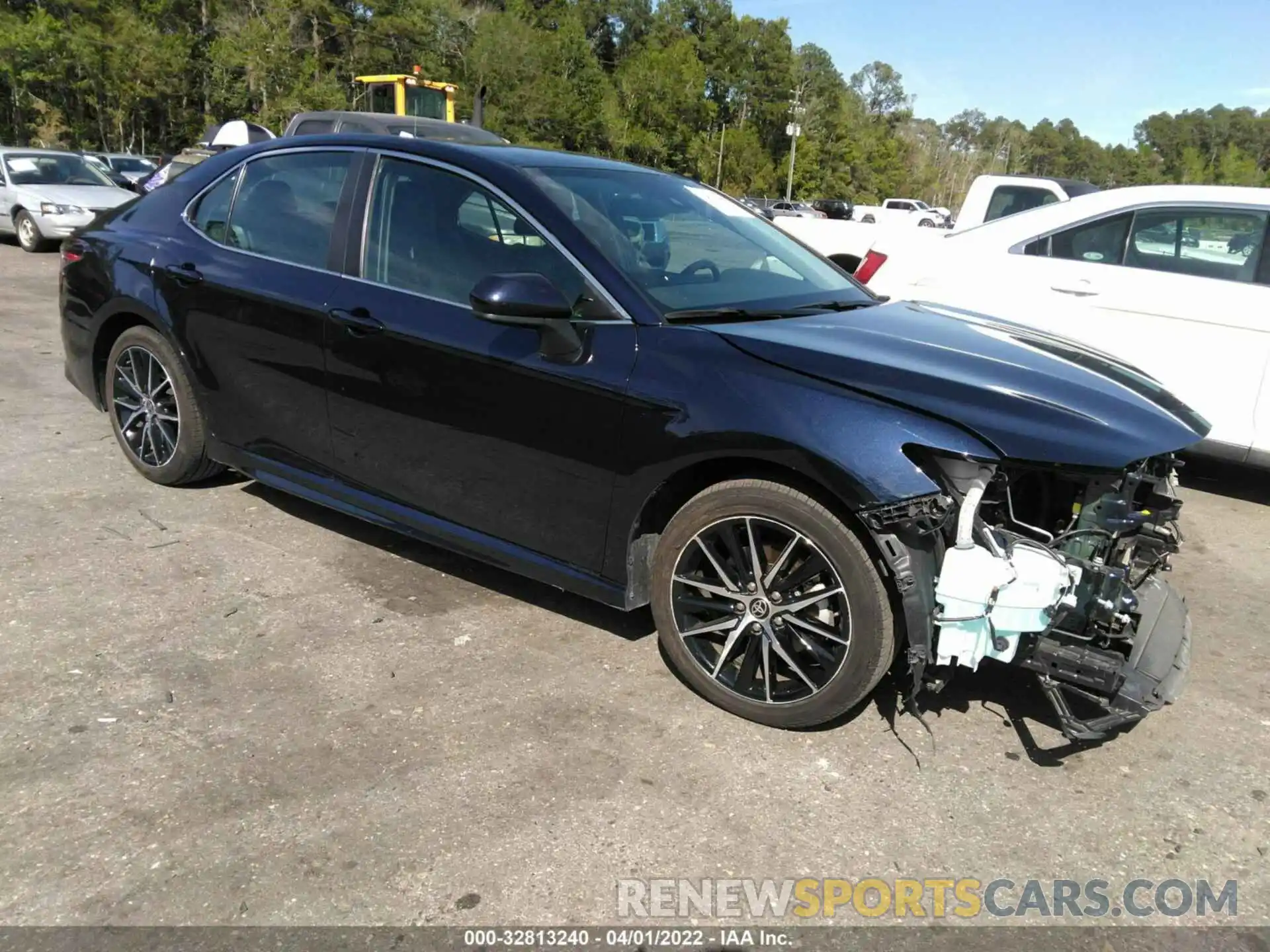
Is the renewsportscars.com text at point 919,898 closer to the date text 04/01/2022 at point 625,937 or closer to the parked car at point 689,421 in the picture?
the date text 04/01/2022 at point 625,937

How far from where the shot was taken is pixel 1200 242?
215 inches

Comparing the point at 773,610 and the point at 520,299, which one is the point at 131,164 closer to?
the point at 520,299

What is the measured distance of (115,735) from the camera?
9.31 feet

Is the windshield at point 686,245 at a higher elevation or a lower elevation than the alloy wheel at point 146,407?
higher

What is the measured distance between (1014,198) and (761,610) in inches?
337

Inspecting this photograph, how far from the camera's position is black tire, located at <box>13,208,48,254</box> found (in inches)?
566

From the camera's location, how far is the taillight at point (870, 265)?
6.13 m

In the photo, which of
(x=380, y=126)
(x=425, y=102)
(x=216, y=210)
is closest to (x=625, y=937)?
(x=216, y=210)

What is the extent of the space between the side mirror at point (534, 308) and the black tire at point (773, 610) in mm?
662

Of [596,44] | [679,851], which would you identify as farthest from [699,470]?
[596,44]

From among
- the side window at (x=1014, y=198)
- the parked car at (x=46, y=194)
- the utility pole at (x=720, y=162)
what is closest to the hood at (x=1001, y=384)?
the side window at (x=1014, y=198)

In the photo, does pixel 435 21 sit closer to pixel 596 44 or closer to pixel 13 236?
pixel 596 44

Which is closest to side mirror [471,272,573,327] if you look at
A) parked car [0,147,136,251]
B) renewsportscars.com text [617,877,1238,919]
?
renewsportscars.com text [617,877,1238,919]

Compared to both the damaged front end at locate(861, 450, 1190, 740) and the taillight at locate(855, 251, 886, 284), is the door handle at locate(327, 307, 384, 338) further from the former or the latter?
the taillight at locate(855, 251, 886, 284)
